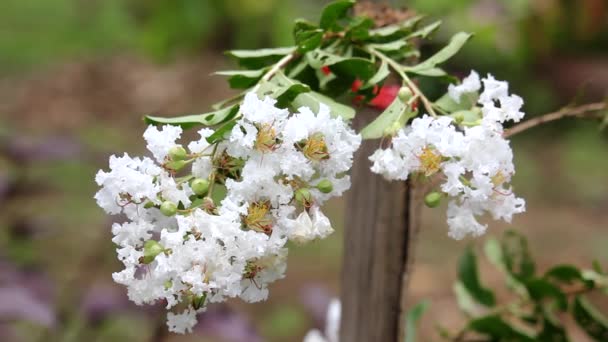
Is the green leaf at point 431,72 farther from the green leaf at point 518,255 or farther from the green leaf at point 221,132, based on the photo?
the green leaf at point 518,255

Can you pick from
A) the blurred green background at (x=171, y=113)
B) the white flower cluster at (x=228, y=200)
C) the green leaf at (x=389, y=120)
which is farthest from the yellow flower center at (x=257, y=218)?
the blurred green background at (x=171, y=113)

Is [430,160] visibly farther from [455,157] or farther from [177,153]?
[177,153]

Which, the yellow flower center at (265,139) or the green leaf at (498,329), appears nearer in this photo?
the yellow flower center at (265,139)

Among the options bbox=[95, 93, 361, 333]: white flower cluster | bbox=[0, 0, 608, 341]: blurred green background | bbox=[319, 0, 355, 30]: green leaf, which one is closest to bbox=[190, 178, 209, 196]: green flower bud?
bbox=[95, 93, 361, 333]: white flower cluster

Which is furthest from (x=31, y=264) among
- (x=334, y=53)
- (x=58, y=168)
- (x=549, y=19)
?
(x=549, y=19)

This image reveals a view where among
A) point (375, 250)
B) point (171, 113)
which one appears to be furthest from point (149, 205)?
point (171, 113)

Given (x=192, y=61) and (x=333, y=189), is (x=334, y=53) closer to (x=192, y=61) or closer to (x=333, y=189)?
(x=333, y=189)

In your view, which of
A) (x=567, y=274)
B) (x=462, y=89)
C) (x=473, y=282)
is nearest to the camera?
(x=462, y=89)
